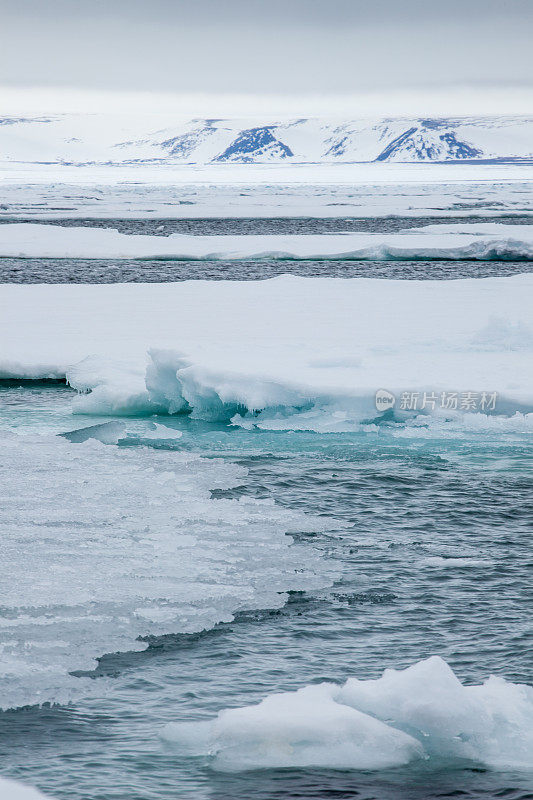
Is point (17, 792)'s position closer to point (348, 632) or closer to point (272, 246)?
point (348, 632)

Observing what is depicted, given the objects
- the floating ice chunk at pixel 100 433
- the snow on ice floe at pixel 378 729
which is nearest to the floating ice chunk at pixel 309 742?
the snow on ice floe at pixel 378 729

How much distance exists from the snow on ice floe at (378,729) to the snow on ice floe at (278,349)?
4.66 meters

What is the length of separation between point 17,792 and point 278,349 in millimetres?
7200

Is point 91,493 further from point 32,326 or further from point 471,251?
point 471,251

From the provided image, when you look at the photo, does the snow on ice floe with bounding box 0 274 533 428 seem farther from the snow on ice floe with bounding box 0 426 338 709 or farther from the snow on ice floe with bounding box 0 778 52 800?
the snow on ice floe with bounding box 0 778 52 800

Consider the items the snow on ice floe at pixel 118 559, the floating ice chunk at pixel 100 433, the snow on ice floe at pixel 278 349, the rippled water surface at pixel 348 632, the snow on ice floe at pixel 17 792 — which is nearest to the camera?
the snow on ice floe at pixel 17 792

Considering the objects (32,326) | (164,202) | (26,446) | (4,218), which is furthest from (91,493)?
(164,202)

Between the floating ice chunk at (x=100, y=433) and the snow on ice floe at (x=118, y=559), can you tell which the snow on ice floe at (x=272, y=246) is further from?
the snow on ice floe at (x=118, y=559)

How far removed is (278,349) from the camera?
33.7 ft

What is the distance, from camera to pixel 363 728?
3.64m

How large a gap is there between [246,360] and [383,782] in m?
6.15

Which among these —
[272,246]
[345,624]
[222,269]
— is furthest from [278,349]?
[272,246]

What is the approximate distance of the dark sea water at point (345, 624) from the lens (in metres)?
3.55

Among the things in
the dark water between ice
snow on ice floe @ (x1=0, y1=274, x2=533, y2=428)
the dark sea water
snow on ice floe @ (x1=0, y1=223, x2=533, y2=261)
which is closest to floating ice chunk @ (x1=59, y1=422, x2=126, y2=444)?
the dark sea water
